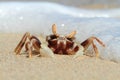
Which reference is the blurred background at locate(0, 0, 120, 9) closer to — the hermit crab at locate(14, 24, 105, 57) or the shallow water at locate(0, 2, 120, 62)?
the shallow water at locate(0, 2, 120, 62)

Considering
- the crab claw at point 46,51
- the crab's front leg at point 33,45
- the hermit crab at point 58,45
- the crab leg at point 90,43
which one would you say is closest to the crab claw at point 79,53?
the hermit crab at point 58,45

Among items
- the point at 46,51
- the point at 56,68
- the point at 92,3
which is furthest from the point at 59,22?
the point at 92,3

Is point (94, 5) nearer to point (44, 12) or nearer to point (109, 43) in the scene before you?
point (44, 12)

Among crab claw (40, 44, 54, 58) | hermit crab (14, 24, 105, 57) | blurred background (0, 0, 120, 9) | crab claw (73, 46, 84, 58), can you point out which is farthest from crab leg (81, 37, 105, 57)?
blurred background (0, 0, 120, 9)

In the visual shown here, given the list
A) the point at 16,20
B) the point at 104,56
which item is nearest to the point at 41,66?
the point at 104,56

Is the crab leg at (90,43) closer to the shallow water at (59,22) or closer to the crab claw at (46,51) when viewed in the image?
the shallow water at (59,22)

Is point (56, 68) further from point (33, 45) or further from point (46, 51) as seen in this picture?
point (33, 45)
